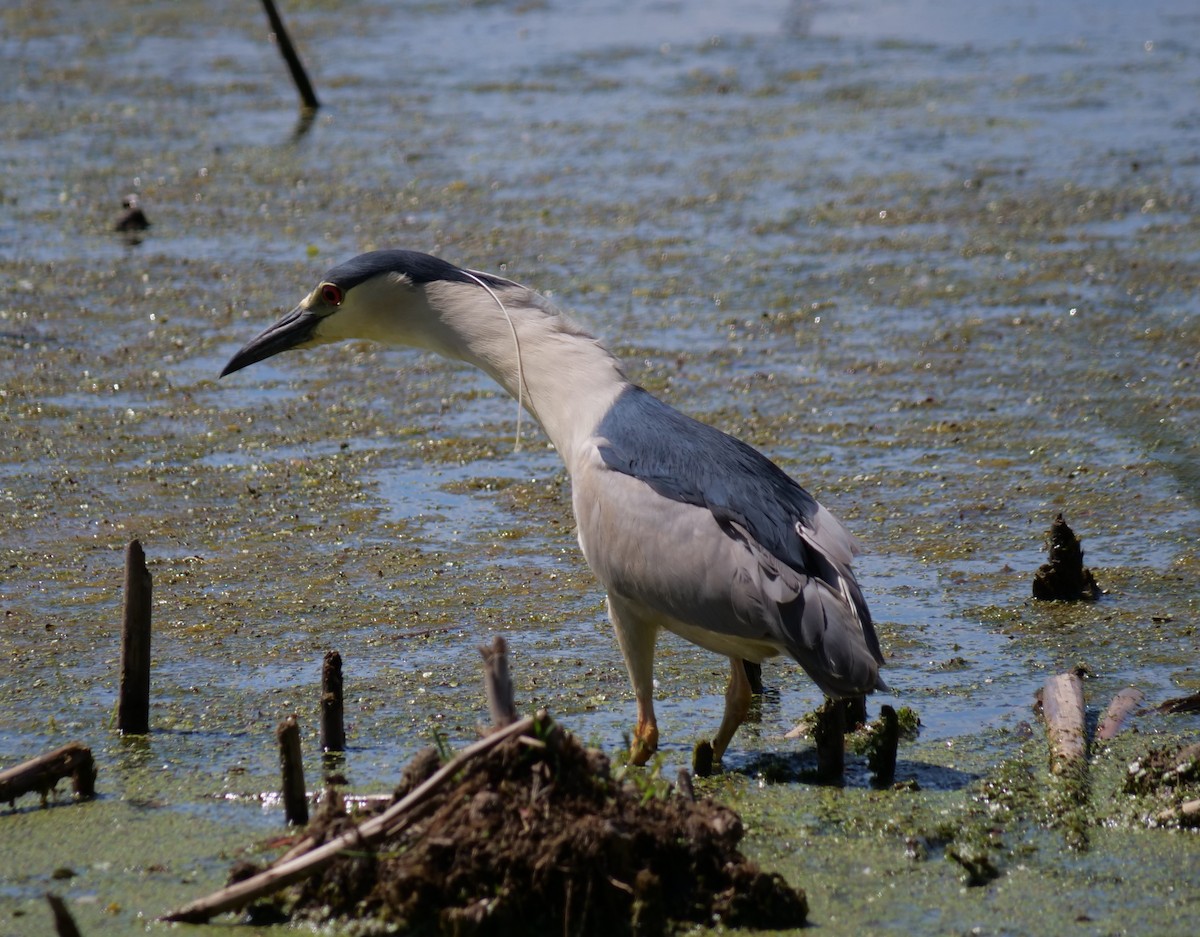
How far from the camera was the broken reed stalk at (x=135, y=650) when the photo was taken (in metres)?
4.61

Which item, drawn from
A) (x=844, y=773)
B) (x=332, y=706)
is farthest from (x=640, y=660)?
(x=332, y=706)

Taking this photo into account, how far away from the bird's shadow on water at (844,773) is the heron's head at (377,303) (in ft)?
5.64

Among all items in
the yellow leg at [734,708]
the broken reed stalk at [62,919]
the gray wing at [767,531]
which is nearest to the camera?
the broken reed stalk at [62,919]

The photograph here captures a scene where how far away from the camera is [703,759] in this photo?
180 inches

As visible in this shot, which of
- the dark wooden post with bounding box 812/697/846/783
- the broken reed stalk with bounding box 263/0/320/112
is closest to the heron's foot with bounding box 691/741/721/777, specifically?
the dark wooden post with bounding box 812/697/846/783

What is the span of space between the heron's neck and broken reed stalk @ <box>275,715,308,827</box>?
1.44m

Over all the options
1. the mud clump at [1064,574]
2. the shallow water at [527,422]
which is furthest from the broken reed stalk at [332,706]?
the mud clump at [1064,574]

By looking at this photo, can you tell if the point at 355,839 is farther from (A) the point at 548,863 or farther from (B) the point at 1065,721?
(B) the point at 1065,721

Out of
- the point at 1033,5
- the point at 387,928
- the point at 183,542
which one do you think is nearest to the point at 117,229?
the point at 183,542

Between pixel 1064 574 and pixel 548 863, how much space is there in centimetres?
278

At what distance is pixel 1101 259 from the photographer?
31.9 feet

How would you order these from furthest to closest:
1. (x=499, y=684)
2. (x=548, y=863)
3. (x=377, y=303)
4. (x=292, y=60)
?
(x=292, y=60)
(x=377, y=303)
(x=499, y=684)
(x=548, y=863)

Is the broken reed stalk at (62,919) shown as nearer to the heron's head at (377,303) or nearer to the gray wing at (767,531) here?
the gray wing at (767,531)

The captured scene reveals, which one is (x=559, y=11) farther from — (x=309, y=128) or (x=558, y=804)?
(x=558, y=804)
